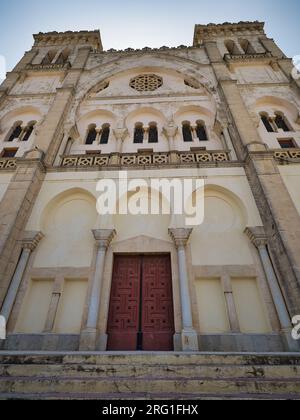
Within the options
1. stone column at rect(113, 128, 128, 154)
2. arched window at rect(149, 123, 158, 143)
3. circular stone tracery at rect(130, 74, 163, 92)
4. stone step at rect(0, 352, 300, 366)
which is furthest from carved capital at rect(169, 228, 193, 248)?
circular stone tracery at rect(130, 74, 163, 92)

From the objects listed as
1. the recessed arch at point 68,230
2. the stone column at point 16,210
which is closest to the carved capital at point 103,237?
the recessed arch at point 68,230

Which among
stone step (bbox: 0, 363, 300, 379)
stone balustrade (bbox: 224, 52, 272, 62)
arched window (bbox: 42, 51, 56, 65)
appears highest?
arched window (bbox: 42, 51, 56, 65)

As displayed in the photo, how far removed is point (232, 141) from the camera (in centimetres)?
1027

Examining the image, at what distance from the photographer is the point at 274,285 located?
21.6 ft

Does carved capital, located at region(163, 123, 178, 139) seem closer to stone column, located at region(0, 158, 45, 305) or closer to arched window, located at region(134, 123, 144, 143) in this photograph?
arched window, located at region(134, 123, 144, 143)

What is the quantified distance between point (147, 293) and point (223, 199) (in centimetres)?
441

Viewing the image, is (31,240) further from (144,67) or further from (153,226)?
(144,67)

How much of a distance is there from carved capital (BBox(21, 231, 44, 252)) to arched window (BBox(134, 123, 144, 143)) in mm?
6522

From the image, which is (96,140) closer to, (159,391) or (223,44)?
(159,391)

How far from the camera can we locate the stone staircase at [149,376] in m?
3.38

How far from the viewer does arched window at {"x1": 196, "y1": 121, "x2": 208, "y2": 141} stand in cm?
1152

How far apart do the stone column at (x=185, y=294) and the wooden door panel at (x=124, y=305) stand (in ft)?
4.67

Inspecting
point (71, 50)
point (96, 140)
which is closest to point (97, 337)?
point (96, 140)

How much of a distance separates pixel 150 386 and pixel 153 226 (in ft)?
16.8
